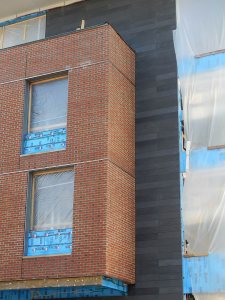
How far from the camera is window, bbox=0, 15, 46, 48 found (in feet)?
67.4

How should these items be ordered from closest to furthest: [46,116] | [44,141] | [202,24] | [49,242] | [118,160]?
[49,242] < [118,160] < [44,141] < [46,116] < [202,24]

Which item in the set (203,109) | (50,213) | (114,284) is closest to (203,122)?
(203,109)

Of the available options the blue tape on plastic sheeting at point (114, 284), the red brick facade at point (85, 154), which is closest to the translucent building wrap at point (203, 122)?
the red brick facade at point (85, 154)

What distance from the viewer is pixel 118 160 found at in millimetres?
16484

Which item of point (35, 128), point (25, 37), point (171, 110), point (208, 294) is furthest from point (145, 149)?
point (25, 37)

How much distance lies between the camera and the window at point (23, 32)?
20.5 meters

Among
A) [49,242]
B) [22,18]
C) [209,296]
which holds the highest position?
[22,18]

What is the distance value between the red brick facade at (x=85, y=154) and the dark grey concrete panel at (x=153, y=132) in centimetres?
33

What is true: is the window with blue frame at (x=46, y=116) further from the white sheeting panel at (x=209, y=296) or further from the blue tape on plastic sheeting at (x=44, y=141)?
the white sheeting panel at (x=209, y=296)

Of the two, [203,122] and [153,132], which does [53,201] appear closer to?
[153,132]

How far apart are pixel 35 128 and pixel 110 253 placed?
4.63 m

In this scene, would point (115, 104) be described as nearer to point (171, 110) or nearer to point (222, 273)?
point (171, 110)

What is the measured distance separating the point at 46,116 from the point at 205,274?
634 cm

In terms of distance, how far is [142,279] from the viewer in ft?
52.6
